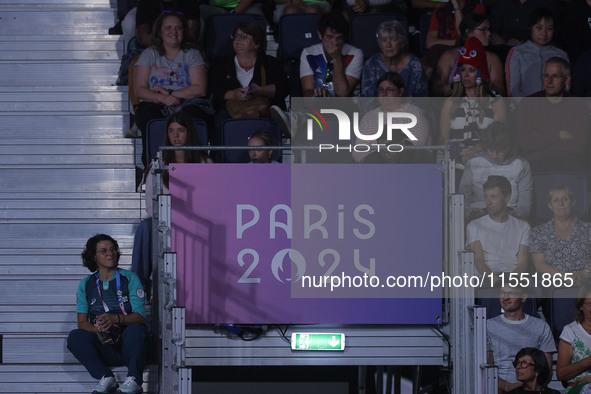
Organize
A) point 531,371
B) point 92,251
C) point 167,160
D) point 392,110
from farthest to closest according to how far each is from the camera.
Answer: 1. point 392,110
2. point 167,160
3. point 92,251
4. point 531,371

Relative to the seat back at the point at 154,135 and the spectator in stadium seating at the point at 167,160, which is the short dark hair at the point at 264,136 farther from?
the seat back at the point at 154,135

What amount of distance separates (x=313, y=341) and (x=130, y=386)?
1140 millimetres

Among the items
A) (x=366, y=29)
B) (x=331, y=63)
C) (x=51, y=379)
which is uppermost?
(x=366, y=29)

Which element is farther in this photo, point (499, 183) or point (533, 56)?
point (533, 56)

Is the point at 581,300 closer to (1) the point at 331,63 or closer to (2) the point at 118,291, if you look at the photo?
(1) the point at 331,63

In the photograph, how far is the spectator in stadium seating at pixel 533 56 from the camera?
841 cm

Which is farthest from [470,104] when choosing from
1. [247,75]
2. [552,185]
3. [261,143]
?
[247,75]

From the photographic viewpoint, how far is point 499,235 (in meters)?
6.93

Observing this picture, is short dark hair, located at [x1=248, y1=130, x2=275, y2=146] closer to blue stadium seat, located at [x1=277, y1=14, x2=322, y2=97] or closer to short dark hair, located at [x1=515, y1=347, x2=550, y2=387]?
blue stadium seat, located at [x1=277, y1=14, x2=322, y2=97]

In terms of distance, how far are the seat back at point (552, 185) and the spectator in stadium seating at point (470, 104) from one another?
52 cm

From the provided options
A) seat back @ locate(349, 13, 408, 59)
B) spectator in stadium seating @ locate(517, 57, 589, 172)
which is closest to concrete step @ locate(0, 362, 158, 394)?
spectator in stadium seating @ locate(517, 57, 589, 172)

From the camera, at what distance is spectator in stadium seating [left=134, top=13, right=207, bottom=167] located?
8016 millimetres

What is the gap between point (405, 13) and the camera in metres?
9.41


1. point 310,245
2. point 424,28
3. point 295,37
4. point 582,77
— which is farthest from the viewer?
point 424,28
